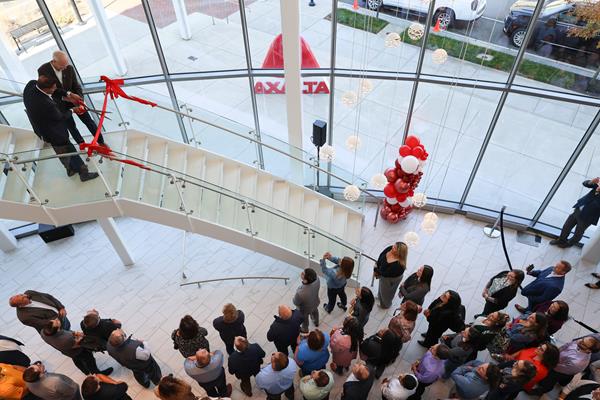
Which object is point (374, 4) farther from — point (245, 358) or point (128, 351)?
point (128, 351)

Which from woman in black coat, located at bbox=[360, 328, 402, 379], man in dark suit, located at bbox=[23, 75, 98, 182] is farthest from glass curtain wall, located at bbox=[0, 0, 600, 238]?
woman in black coat, located at bbox=[360, 328, 402, 379]

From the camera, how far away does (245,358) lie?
5.18 m

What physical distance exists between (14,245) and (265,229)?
14.6 feet

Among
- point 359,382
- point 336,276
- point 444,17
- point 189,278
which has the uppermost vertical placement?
point 444,17

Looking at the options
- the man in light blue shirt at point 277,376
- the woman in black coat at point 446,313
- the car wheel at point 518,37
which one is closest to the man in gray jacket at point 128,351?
the man in light blue shirt at point 277,376

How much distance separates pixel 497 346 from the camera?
221 inches

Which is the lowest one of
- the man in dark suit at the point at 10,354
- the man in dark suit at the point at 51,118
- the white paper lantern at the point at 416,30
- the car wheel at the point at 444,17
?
the man in dark suit at the point at 10,354

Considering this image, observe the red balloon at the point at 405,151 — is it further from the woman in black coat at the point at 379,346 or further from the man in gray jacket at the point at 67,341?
the man in gray jacket at the point at 67,341

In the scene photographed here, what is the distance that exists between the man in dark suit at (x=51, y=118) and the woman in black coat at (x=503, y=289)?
5.35 meters

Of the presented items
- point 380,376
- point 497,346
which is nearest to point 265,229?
point 380,376

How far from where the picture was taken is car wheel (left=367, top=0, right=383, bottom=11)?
679 cm

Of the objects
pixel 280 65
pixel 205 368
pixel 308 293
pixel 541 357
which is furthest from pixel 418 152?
pixel 205 368

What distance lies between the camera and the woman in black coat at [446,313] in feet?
18.1

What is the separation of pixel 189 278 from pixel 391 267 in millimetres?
3322
